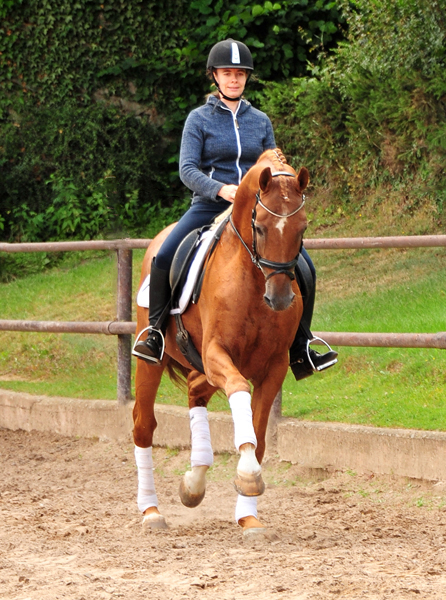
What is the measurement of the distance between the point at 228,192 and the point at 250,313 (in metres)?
0.74

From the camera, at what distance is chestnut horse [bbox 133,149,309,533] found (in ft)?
13.2

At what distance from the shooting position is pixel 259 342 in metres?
4.48

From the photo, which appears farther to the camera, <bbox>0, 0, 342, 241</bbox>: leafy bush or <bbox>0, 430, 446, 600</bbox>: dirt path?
<bbox>0, 0, 342, 241</bbox>: leafy bush

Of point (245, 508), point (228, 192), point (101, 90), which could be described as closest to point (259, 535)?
point (245, 508)

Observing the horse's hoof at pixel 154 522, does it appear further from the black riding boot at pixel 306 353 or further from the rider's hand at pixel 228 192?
the rider's hand at pixel 228 192

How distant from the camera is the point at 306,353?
4918mm

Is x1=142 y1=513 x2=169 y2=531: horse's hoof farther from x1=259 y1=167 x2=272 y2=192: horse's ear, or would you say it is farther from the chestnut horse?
x1=259 y1=167 x2=272 y2=192: horse's ear

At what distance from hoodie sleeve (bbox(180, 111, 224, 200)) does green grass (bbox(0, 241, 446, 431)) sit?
A: 7.24 ft

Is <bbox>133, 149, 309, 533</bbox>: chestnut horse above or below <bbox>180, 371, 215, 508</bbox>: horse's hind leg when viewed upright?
above

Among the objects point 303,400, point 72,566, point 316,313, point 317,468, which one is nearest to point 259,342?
point 72,566

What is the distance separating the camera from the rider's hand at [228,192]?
4.70m

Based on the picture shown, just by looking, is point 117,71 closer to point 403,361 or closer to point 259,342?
point 403,361

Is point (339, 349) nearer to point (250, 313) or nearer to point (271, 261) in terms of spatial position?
point (250, 313)

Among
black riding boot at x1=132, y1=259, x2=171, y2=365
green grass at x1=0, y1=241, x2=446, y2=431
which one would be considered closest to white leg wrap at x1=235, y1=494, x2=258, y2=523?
black riding boot at x1=132, y1=259, x2=171, y2=365
